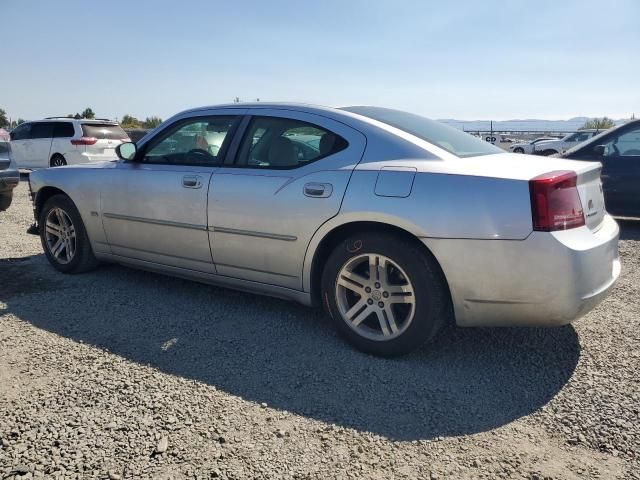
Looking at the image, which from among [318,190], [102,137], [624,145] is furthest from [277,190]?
[102,137]

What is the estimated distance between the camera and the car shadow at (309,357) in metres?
2.67

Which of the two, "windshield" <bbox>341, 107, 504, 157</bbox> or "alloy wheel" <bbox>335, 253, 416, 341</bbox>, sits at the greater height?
"windshield" <bbox>341, 107, 504, 157</bbox>

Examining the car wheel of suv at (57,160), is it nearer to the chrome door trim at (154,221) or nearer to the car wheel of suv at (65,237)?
the car wheel of suv at (65,237)

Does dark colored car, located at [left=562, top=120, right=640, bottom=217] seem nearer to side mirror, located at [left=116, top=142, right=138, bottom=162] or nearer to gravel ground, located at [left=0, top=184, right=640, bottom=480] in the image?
gravel ground, located at [left=0, top=184, right=640, bottom=480]

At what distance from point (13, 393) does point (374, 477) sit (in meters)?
1.97

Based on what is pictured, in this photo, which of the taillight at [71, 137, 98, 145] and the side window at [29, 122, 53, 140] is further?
the side window at [29, 122, 53, 140]

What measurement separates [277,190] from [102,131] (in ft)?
40.0

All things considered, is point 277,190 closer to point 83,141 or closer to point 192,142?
point 192,142

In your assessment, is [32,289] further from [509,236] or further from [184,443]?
[509,236]

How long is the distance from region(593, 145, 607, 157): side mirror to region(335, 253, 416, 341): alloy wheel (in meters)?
5.55

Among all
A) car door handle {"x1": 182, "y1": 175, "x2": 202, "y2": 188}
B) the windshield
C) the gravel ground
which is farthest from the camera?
car door handle {"x1": 182, "y1": 175, "x2": 202, "y2": 188}

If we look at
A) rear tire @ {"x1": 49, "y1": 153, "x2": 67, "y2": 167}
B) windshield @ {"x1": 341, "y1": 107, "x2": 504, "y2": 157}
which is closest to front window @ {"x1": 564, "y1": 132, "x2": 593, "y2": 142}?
rear tire @ {"x1": 49, "y1": 153, "x2": 67, "y2": 167}

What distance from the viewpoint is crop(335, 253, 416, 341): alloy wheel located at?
313 centimetres

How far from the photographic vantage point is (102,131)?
551 inches
